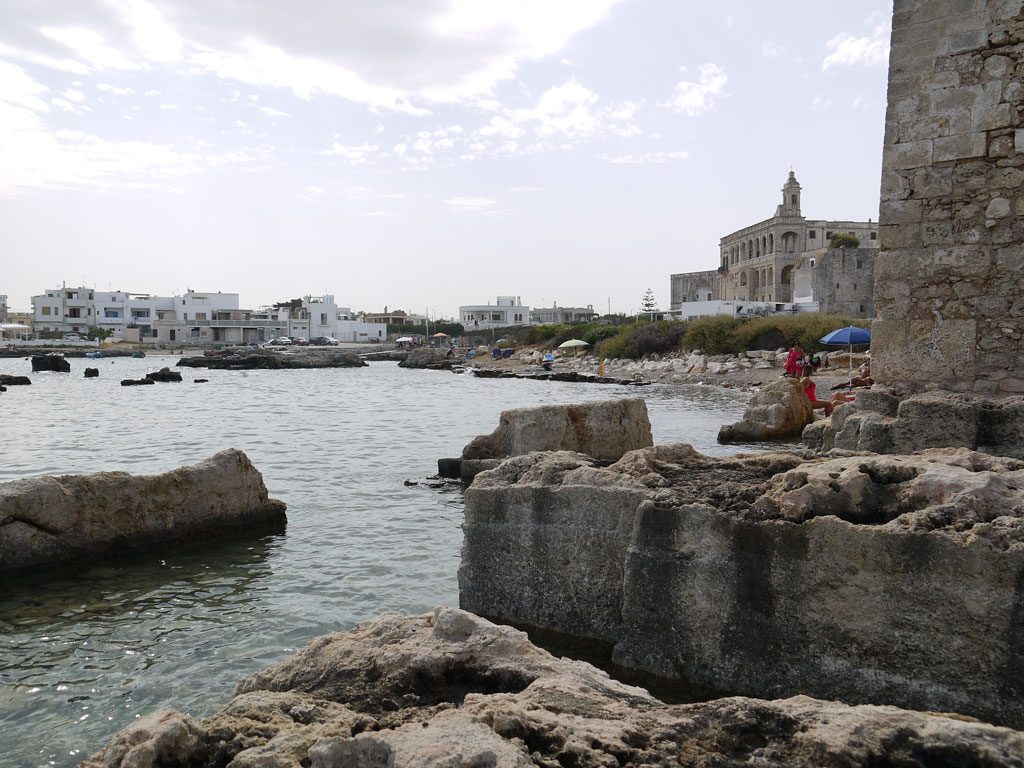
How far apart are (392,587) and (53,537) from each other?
322 centimetres

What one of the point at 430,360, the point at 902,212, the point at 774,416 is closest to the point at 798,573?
the point at 902,212

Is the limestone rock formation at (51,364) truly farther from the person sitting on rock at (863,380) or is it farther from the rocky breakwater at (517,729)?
the rocky breakwater at (517,729)

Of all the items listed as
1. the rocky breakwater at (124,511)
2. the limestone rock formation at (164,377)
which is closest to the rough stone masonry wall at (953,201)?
the rocky breakwater at (124,511)

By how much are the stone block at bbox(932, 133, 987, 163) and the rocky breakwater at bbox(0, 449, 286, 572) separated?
7280mm

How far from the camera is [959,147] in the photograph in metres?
5.97

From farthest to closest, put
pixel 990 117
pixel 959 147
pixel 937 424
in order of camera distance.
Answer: pixel 959 147 → pixel 990 117 → pixel 937 424

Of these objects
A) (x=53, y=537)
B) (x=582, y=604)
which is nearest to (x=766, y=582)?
(x=582, y=604)

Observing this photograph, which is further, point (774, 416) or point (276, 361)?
point (276, 361)

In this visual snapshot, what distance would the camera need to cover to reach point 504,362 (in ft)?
197

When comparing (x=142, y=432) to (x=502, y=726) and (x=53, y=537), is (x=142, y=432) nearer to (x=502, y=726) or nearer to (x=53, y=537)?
(x=53, y=537)

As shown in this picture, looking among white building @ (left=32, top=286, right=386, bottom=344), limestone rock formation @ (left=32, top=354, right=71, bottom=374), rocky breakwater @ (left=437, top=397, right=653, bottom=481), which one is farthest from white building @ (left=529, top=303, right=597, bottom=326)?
rocky breakwater @ (left=437, top=397, right=653, bottom=481)

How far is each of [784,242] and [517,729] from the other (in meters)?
74.3

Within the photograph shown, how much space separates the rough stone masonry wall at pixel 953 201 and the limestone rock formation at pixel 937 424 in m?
0.41

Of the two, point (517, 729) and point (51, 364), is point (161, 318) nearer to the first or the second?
point (51, 364)
